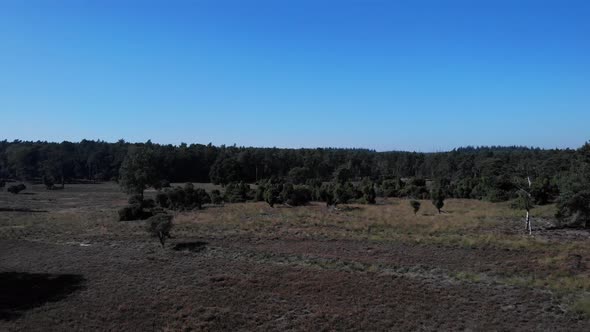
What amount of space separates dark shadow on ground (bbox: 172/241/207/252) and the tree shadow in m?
7.23

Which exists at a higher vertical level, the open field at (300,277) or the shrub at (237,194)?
the shrub at (237,194)

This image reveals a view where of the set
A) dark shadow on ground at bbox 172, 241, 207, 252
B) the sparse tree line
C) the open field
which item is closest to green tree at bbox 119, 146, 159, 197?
the sparse tree line

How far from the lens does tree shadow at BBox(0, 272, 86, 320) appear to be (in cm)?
1897

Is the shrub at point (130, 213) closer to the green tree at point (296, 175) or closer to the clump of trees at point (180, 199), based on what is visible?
the clump of trees at point (180, 199)

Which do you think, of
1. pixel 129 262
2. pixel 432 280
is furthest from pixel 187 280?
pixel 432 280

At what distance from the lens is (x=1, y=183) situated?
95688 mm

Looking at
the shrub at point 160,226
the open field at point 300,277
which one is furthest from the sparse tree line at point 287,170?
the shrub at point 160,226

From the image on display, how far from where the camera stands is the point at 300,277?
Result: 22.5m

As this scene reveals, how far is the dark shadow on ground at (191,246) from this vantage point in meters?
29.6

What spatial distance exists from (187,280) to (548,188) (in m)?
49.1

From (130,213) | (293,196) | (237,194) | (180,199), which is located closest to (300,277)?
(130,213)

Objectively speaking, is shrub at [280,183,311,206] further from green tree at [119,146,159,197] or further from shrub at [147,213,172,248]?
shrub at [147,213,172,248]

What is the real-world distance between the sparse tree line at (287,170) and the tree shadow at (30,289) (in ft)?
102

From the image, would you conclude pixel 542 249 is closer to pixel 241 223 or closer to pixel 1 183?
pixel 241 223
